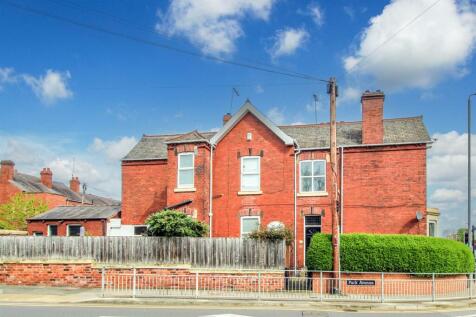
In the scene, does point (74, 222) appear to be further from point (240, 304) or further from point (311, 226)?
point (240, 304)

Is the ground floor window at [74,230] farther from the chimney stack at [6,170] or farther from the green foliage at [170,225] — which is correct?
the chimney stack at [6,170]

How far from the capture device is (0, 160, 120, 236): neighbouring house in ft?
105

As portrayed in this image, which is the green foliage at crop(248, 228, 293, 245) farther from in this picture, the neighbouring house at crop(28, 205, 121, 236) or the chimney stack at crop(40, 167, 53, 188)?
the chimney stack at crop(40, 167, 53, 188)

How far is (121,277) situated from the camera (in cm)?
1917

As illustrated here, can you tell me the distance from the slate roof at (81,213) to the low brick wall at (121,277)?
975 cm

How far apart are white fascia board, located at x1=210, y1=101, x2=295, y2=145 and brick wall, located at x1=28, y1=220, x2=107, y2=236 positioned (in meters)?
10.2

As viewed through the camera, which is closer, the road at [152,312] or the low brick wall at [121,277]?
the road at [152,312]

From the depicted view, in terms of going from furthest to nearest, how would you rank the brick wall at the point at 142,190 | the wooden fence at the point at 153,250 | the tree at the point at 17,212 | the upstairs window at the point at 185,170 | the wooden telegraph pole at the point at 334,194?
1. the tree at the point at 17,212
2. the brick wall at the point at 142,190
3. the upstairs window at the point at 185,170
4. the wooden fence at the point at 153,250
5. the wooden telegraph pole at the point at 334,194

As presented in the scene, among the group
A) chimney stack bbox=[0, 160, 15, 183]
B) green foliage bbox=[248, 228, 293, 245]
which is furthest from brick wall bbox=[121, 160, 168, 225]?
chimney stack bbox=[0, 160, 15, 183]

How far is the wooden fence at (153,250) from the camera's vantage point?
2084cm

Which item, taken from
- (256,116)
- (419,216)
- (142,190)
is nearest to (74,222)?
(142,190)

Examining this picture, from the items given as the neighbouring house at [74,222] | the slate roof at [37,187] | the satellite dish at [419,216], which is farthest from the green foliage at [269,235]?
the slate roof at [37,187]

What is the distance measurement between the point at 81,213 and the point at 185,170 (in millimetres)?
10102

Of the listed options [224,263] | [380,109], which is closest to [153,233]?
[224,263]
